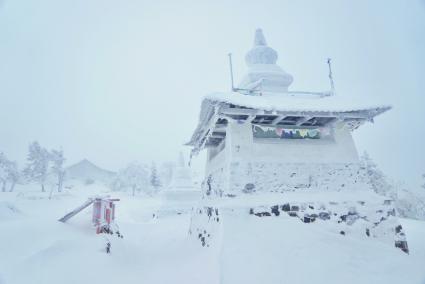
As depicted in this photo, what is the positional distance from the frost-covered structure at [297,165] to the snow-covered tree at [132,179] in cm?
4280

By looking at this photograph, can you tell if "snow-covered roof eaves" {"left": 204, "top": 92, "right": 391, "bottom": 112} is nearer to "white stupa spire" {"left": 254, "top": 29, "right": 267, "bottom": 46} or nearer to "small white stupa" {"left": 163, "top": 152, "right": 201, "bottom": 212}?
"white stupa spire" {"left": 254, "top": 29, "right": 267, "bottom": 46}

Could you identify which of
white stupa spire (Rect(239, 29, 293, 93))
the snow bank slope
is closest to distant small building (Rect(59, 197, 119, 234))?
the snow bank slope

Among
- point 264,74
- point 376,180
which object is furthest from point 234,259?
point 376,180

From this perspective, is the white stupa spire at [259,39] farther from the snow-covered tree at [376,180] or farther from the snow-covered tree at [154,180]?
the snow-covered tree at [154,180]

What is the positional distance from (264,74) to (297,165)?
6.16 m

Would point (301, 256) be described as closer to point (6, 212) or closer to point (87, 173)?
point (6, 212)

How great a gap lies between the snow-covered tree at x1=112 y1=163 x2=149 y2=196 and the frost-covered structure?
140 ft

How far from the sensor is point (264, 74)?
13.0 meters

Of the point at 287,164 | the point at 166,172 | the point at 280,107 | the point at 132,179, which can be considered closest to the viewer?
the point at 280,107

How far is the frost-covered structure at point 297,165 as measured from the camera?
27.1 feet

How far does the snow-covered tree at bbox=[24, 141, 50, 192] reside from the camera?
3814 centimetres

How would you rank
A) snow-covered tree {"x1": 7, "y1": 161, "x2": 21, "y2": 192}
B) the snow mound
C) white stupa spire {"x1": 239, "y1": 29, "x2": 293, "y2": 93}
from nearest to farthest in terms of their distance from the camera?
white stupa spire {"x1": 239, "y1": 29, "x2": 293, "y2": 93} < the snow mound < snow-covered tree {"x1": 7, "y1": 161, "x2": 21, "y2": 192}

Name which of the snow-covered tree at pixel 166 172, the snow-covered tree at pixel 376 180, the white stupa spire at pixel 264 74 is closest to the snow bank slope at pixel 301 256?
the white stupa spire at pixel 264 74

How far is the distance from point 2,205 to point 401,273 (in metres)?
21.5
